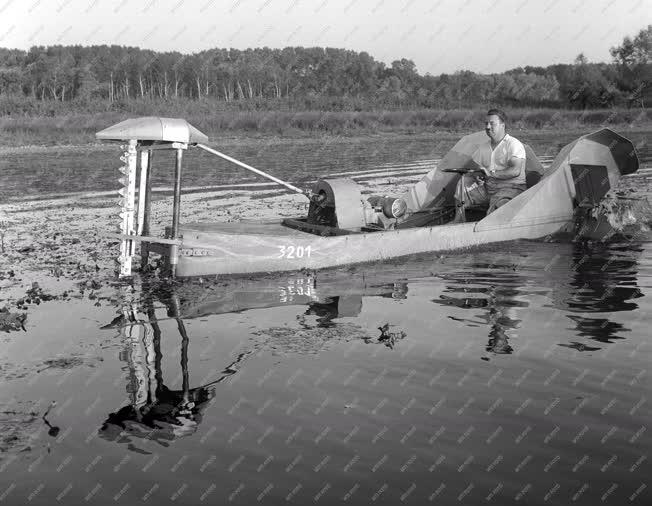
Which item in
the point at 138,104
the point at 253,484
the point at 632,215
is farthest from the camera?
the point at 138,104

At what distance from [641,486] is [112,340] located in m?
4.91

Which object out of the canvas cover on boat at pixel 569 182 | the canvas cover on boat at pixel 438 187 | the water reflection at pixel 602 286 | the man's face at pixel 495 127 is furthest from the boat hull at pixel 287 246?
the canvas cover on boat at pixel 438 187

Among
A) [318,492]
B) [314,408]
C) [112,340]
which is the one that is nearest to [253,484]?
[318,492]

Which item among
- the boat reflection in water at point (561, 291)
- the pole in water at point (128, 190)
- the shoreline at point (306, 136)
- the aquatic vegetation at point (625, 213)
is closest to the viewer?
the boat reflection in water at point (561, 291)

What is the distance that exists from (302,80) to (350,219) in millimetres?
92418

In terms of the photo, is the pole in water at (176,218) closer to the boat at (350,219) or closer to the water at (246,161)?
the boat at (350,219)

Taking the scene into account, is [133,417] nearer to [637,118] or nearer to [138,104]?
[138,104]

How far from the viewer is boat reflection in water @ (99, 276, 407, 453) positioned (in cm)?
583

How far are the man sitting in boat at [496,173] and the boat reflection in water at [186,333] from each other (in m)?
3.35

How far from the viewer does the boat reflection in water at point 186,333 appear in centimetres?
583

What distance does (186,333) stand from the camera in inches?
316

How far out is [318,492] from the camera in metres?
4.82

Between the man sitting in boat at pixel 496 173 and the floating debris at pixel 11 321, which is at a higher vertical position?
the man sitting in boat at pixel 496 173

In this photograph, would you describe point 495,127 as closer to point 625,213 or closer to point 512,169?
point 512,169
